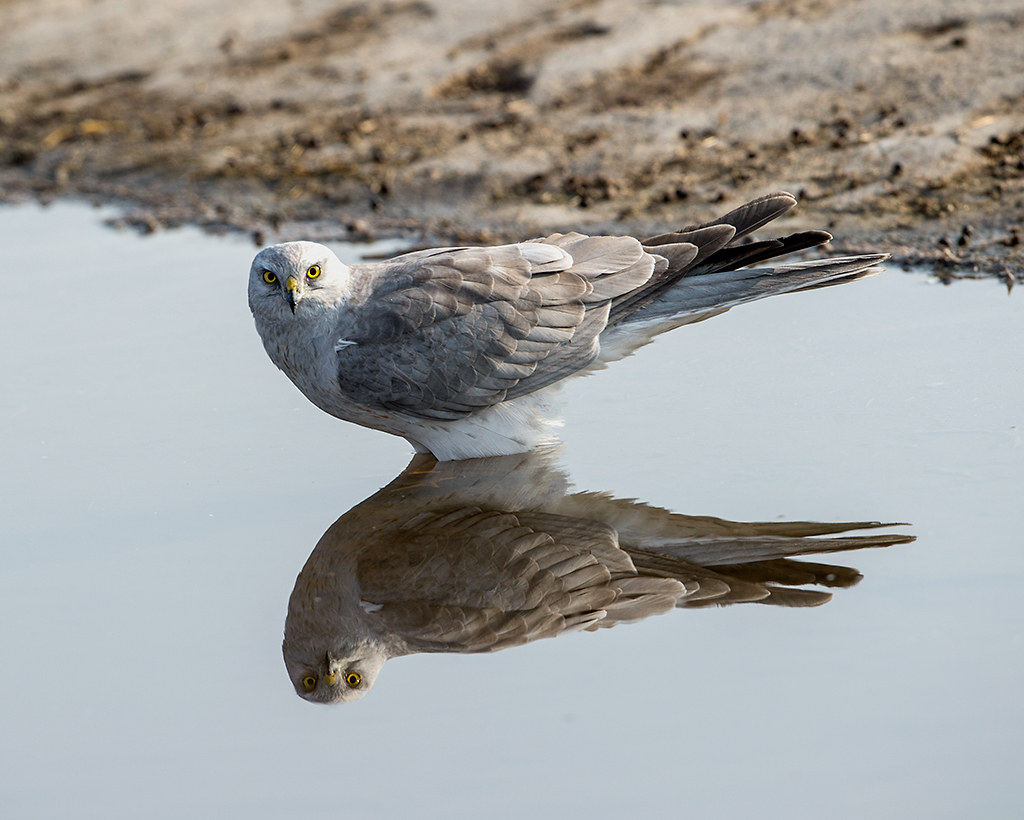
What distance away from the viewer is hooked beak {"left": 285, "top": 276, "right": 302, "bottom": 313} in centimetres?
579

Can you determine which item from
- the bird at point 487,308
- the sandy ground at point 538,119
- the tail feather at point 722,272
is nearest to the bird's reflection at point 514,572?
the bird at point 487,308

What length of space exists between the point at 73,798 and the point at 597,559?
210 centimetres

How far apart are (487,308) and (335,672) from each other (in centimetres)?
200

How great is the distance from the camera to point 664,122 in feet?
30.9

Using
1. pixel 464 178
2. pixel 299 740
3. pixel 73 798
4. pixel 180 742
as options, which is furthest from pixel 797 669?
pixel 464 178

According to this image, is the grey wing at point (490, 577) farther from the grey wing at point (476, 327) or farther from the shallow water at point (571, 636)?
the grey wing at point (476, 327)

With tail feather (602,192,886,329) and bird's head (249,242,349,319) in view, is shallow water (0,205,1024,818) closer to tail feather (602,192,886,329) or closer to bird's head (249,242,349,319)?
tail feather (602,192,886,329)

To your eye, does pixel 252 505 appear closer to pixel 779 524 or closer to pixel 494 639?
pixel 494 639

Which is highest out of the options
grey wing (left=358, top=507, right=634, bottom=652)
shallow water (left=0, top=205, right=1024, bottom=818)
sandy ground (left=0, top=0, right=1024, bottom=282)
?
sandy ground (left=0, top=0, right=1024, bottom=282)

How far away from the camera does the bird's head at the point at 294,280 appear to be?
5836 millimetres

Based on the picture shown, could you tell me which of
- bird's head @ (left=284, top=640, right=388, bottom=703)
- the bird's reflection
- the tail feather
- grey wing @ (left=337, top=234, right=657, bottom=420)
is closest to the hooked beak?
grey wing @ (left=337, top=234, right=657, bottom=420)

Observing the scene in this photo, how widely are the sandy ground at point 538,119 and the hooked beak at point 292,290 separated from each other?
8.99 ft

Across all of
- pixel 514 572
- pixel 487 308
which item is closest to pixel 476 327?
pixel 487 308

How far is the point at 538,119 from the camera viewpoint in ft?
32.2
